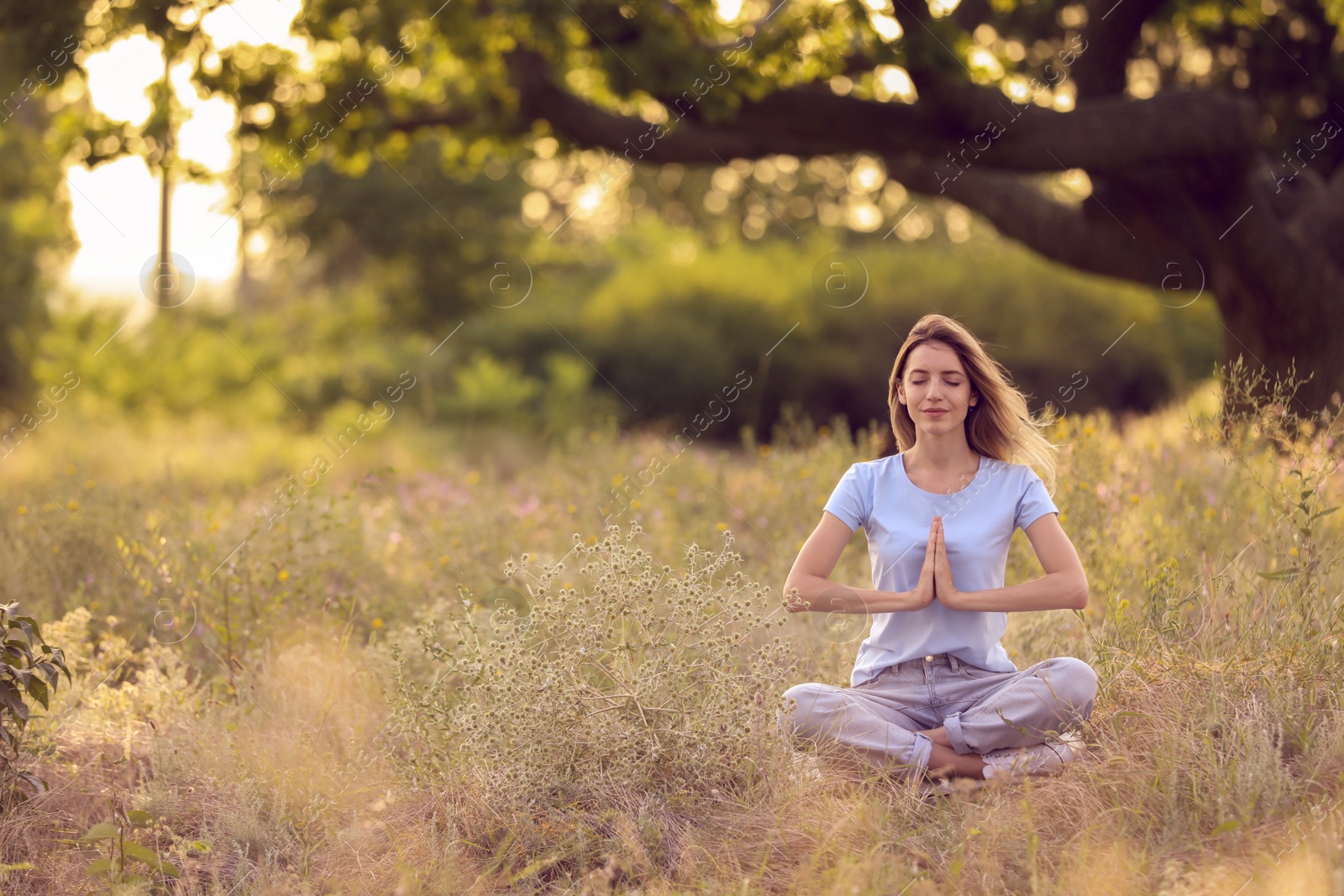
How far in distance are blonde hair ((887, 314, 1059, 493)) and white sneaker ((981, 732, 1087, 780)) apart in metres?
0.90

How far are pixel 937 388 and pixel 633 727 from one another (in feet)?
4.64

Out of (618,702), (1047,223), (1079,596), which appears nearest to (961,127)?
(1047,223)

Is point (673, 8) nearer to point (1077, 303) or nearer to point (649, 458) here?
point (649, 458)

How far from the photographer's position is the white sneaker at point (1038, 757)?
3.28 metres

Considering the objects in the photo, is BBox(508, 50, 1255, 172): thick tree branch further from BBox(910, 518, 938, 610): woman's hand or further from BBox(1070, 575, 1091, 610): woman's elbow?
BBox(1070, 575, 1091, 610): woman's elbow

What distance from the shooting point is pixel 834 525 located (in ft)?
11.4

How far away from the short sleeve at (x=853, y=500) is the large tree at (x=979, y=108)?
4.86 metres

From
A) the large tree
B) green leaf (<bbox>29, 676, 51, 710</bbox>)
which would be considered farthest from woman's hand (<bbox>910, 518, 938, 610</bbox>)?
the large tree

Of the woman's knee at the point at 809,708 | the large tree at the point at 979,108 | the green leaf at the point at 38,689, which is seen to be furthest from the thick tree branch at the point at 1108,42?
the green leaf at the point at 38,689

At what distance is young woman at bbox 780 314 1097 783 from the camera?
328 centimetres

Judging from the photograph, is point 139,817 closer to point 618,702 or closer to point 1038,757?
point 618,702

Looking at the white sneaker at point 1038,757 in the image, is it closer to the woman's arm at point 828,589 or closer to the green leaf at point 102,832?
the woman's arm at point 828,589

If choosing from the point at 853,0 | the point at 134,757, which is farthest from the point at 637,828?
the point at 853,0

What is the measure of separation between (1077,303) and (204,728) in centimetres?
1798
